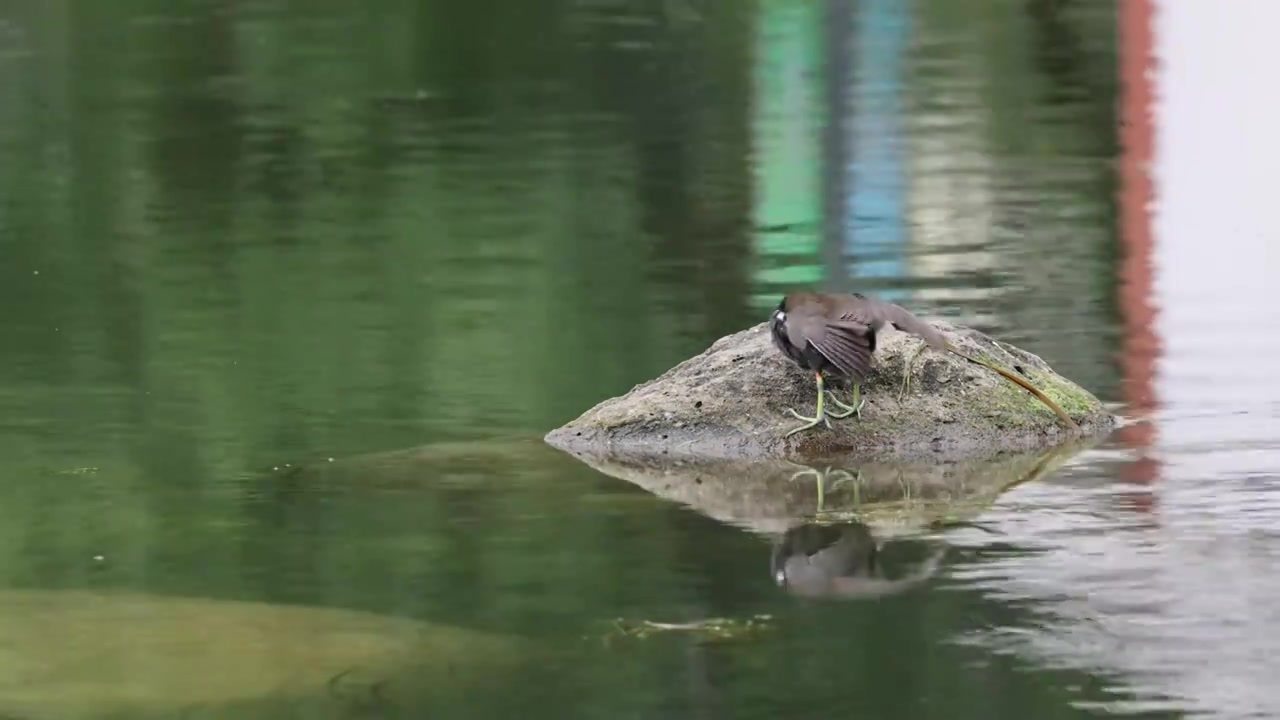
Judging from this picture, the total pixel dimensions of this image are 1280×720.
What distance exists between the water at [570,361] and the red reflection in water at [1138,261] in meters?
0.04

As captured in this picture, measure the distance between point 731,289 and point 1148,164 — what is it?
Result: 5475 millimetres

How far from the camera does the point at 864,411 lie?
9.17 meters

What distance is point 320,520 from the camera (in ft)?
28.1

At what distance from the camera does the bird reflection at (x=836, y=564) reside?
287 inches

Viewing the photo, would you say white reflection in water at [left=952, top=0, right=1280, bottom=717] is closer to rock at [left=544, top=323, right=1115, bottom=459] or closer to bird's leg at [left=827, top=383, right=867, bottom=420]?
rock at [left=544, top=323, right=1115, bottom=459]

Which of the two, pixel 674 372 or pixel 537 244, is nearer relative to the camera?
pixel 674 372

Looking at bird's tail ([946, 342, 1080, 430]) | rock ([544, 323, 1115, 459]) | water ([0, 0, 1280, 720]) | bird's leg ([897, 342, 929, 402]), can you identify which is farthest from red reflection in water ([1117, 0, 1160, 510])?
bird's leg ([897, 342, 929, 402])

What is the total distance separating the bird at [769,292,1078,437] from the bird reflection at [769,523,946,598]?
86cm

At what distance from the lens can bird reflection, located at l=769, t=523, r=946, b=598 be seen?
7.29 m

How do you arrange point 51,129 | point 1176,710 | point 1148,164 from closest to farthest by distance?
point 1176,710, point 1148,164, point 51,129

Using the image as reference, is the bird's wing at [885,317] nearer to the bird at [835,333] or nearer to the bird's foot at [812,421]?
the bird at [835,333]

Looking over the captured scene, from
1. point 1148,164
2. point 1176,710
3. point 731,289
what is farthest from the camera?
point 1148,164

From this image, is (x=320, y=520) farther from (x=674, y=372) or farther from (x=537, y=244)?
(x=537, y=244)

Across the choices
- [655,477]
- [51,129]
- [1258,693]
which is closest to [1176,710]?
[1258,693]
